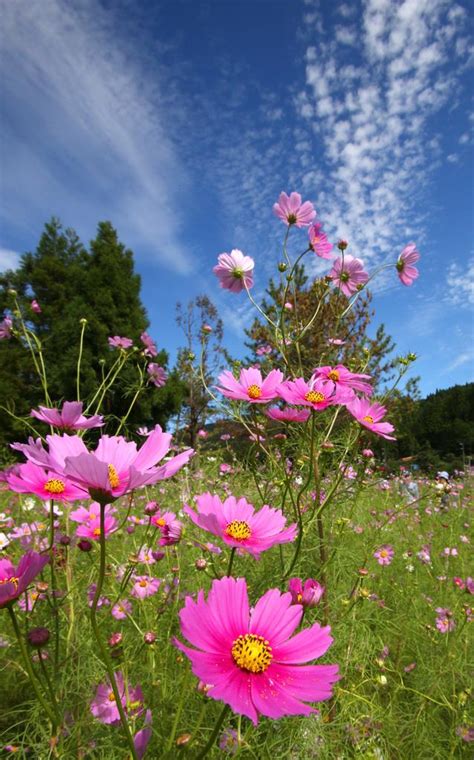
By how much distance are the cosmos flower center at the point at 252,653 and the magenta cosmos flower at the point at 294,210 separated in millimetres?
1227

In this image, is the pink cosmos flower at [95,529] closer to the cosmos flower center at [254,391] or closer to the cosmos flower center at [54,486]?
the cosmos flower center at [54,486]

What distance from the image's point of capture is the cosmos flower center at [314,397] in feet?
2.69

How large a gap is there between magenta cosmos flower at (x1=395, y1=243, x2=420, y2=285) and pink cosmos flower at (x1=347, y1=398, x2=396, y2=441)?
0.65 m

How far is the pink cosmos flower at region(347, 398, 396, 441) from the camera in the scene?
917 mm

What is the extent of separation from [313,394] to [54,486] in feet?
1.73

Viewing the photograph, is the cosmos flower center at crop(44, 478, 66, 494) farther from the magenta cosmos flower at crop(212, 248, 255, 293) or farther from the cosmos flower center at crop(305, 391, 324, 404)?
the magenta cosmos flower at crop(212, 248, 255, 293)

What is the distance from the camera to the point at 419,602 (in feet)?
5.96

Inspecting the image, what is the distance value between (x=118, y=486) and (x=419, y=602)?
1.88m

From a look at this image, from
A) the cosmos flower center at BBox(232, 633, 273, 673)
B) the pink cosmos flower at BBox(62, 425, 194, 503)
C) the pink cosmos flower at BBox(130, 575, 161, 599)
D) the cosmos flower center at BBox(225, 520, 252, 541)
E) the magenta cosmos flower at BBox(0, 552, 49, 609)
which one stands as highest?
the pink cosmos flower at BBox(62, 425, 194, 503)

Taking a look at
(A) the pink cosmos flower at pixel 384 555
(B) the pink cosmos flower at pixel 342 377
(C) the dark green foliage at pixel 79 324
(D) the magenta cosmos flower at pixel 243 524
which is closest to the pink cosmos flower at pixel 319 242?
(B) the pink cosmos flower at pixel 342 377

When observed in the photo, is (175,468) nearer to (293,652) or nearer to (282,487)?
(293,652)

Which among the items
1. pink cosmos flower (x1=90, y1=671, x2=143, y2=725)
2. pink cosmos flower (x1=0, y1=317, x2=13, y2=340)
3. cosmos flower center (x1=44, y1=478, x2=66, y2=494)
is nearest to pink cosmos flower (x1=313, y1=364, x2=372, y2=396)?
cosmos flower center (x1=44, y1=478, x2=66, y2=494)

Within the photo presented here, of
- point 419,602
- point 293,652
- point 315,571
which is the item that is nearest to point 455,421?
point 419,602

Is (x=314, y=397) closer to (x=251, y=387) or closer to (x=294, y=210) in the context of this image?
(x=251, y=387)
